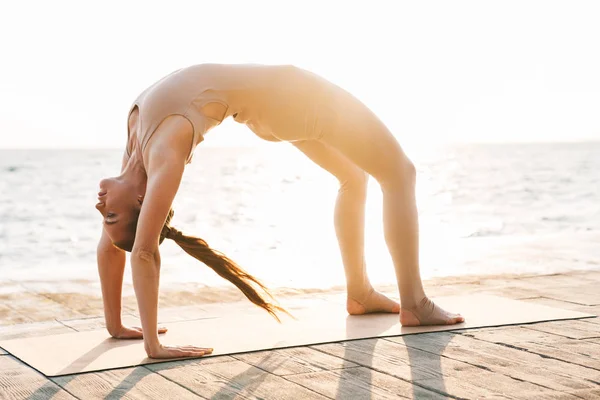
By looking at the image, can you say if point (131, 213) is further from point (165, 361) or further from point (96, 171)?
point (96, 171)

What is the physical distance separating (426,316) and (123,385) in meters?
1.22

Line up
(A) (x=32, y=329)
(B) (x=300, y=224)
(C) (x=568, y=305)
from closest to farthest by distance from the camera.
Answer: (A) (x=32, y=329) → (C) (x=568, y=305) → (B) (x=300, y=224)

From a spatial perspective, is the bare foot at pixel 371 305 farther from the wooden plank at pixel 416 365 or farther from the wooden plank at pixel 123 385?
the wooden plank at pixel 123 385

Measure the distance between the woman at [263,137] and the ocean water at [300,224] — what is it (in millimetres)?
1036

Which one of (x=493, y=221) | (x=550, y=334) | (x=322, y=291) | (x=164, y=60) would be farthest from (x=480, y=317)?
(x=164, y=60)

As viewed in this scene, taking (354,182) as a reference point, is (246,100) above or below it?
above

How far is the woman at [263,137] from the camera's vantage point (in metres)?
2.59

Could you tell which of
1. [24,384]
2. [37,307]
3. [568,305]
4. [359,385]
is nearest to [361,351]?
[359,385]

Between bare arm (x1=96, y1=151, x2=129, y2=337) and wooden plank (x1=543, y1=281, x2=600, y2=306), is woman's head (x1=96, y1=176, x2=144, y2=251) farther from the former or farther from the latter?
wooden plank (x1=543, y1=281, x2=600, y2=306)

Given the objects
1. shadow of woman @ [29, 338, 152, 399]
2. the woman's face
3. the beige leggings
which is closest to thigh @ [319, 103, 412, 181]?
the beige leggings

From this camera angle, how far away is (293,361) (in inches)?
100

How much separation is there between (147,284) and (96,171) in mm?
29674

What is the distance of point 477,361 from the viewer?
251 cm

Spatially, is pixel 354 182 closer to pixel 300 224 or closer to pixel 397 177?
pixel 397 177
